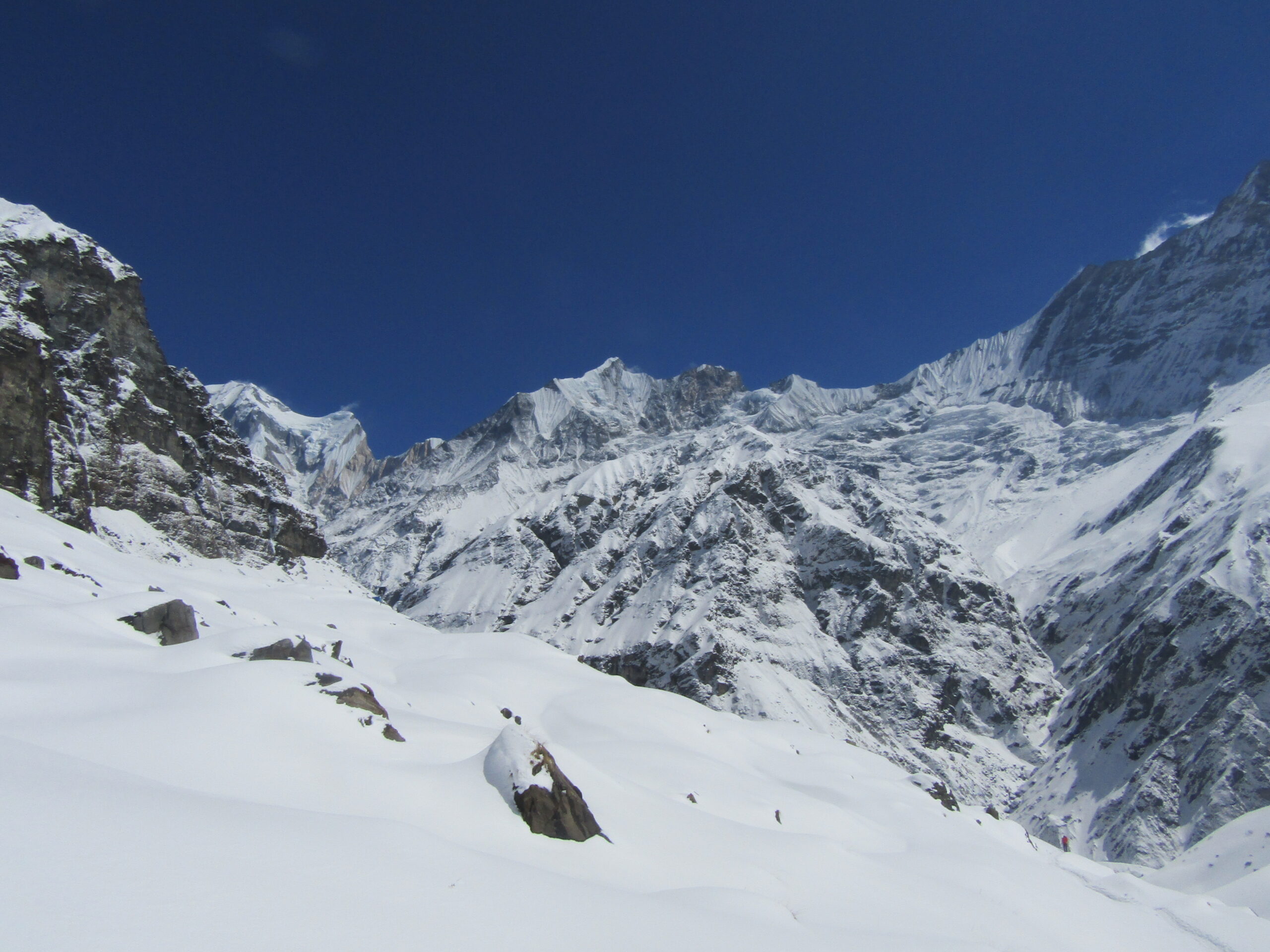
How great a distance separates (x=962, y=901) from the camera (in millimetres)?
16328

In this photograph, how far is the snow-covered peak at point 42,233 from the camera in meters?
67.2

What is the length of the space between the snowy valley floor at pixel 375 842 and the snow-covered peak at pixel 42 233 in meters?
55.5

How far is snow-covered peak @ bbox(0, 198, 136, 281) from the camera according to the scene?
67.2 m

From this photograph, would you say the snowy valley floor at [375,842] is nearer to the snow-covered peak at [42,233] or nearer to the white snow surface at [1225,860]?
the white snow surface at [1225,860]

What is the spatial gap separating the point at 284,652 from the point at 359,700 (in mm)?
4305

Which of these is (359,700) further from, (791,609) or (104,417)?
(791,609)

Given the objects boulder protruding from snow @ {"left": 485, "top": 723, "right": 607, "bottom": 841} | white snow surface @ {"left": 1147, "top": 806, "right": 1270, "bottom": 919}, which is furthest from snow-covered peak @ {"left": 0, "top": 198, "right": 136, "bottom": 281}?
white snow surface @ {"left": 1147, "top": 806, "right": 1270, "bottom": 919}

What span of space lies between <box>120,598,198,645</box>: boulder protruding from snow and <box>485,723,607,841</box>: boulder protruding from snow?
37.5 ft

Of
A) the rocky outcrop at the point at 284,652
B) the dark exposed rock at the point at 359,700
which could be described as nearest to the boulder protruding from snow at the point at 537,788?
the dark exposed rock at the point at 359,700

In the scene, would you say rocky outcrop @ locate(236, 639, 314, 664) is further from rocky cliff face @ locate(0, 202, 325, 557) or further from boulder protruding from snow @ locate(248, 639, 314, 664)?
rocky cliff face @ locate(0, 202, 325, 557)

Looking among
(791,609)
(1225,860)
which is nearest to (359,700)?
(1225,860)

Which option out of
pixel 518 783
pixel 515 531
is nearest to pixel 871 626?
pixel 515 531

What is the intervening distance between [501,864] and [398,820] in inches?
78.5

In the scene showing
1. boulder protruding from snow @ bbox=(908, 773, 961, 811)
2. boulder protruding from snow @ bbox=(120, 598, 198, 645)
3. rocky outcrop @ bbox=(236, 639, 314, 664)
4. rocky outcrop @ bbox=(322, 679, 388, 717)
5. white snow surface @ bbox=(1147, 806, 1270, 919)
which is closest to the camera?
rocky outcrop @ bbox=(322, 679, 388, 717)
